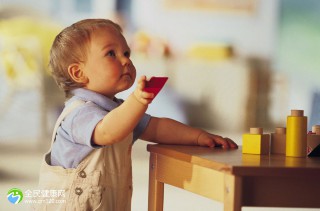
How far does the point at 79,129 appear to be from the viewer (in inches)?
58.2

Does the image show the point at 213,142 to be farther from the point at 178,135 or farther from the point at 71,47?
the point at 71,47

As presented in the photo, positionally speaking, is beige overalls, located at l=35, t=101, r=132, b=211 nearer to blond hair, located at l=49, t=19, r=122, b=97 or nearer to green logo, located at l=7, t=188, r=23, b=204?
blond hair, located at l=49, t=19, r=122, b=97

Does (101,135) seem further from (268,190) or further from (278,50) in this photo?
(278,50)

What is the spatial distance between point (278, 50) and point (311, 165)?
3.64 m

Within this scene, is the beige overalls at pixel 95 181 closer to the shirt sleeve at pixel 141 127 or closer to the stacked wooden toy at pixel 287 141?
the shirt sleeve at pixel 141 127

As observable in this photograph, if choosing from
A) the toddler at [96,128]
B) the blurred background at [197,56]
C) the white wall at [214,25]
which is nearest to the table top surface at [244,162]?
the toddler at [96,128]

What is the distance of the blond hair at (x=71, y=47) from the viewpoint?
1616 millimetres

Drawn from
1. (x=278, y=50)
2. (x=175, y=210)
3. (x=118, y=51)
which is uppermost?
(x=278, y=50)

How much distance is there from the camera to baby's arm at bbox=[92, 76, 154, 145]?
53.1 inches

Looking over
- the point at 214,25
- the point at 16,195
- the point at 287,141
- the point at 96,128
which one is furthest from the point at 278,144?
the point at 214,25

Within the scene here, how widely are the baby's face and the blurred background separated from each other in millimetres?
2551

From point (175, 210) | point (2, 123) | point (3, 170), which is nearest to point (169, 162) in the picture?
point (175, 210)

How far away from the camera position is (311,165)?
1257 millimetres

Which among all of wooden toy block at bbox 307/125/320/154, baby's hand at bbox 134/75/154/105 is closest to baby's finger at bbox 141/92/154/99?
baby's hand at bbox 134/75/154/105
